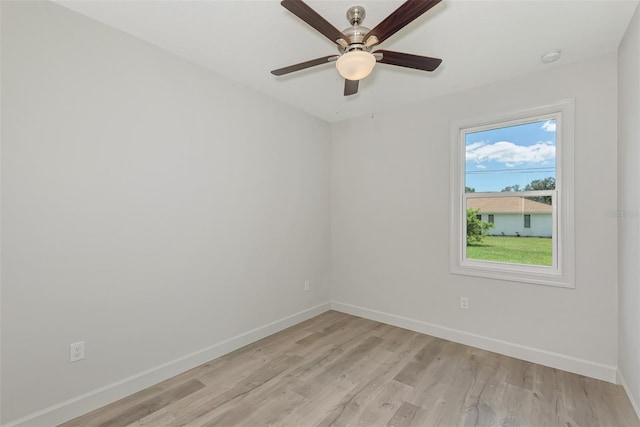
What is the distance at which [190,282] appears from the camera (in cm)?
252

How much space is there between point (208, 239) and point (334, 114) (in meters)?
2.24

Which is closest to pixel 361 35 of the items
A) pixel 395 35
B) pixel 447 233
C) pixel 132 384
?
pixel 395 35

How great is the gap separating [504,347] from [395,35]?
2.90 m

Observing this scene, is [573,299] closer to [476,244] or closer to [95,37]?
[476,244]

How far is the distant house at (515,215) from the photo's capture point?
8.82ft

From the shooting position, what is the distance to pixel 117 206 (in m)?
2.08

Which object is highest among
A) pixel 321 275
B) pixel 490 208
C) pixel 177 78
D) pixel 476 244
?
pixel 177 78

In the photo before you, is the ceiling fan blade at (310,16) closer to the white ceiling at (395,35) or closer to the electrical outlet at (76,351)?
the white ceiling at (395,35)

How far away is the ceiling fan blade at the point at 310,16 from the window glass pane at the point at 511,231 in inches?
88.6

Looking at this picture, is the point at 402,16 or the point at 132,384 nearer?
the point at 402,16

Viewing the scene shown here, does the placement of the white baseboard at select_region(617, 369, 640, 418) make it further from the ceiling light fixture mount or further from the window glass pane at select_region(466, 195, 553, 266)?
the ceiling light fixture mount

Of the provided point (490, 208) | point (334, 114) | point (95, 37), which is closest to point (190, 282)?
point (95, 37)

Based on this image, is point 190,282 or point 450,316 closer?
point 190,282

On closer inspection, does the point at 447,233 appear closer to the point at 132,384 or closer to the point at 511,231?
the point at 511,231
